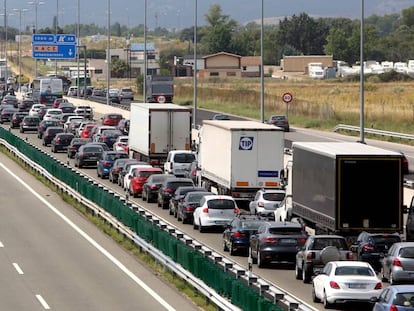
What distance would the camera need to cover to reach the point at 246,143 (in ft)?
153

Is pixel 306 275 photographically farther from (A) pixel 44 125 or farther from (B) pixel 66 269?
(A) pixel 44 125

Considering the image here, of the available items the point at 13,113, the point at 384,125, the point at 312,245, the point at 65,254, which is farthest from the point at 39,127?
the point at 312,245

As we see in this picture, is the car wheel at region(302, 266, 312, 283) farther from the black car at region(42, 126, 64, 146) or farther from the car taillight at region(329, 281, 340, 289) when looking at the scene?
the black car at region(42, 126, 64, 146)

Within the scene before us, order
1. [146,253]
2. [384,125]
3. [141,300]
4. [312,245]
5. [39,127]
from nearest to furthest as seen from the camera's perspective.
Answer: [141,300] < [312,245] < [146,253] < [39,127] < [384,125]

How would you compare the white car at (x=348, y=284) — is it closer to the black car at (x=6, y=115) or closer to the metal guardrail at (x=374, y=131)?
the metal guardrail at (x=374, y=131)

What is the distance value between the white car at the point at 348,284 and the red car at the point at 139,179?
976 inches

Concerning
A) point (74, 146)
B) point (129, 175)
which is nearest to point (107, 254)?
point (129, 175)

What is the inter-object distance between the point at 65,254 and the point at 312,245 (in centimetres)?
829

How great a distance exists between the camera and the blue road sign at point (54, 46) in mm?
137125

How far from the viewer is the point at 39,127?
3435 inches

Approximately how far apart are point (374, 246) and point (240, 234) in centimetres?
432

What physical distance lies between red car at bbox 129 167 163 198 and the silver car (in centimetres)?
2248

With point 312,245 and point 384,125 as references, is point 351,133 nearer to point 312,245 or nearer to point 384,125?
point 384,125

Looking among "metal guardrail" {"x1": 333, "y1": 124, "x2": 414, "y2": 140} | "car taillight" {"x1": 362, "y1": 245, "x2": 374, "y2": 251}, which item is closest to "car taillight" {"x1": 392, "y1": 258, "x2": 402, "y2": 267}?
"car taillight" {"x1": 362, "y1": 245, "x2": 374, "y2": 251}
